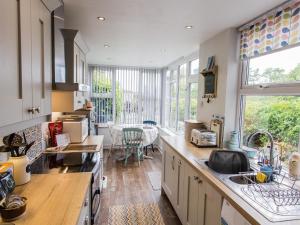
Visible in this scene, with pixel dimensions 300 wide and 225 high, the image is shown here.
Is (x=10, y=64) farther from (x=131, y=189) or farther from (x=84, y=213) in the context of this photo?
(x=131, y=189)

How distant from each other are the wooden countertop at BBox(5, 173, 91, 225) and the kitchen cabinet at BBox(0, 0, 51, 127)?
0.54m

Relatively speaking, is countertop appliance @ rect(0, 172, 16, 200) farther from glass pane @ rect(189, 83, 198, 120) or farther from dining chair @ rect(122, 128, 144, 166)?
dining chair @ rect(122, 128, 144, 166)

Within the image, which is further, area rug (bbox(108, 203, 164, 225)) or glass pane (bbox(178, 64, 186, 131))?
glass pane (bbox(178, 64, 186, 131))

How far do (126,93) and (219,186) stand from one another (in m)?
4.88

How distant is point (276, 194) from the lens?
4.67 feet

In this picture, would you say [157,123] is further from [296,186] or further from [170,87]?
[296,186]

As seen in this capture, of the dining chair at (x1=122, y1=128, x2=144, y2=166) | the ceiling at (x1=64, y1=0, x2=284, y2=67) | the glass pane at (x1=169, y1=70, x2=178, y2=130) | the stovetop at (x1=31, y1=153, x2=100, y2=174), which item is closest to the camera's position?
the ceiling at (x1=64, y1=0, x2=284, y2=67)

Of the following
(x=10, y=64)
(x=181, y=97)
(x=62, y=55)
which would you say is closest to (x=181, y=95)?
(x=181, y=97)

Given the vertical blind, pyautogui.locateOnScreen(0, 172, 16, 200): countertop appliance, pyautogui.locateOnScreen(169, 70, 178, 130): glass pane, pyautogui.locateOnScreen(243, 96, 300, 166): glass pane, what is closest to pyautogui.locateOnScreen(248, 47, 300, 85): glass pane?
pyautogui.locateOnScreen(243, 96, 300, 166): glass pane

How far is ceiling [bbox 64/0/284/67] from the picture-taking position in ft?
6.26

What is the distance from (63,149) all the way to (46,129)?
1.17 feet

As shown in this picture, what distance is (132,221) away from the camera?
259 cm

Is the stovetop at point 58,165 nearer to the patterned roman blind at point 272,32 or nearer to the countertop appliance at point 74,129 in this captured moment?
the countertop appliance at point 74,129

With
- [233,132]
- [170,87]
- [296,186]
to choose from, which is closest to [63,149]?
[233,132]
